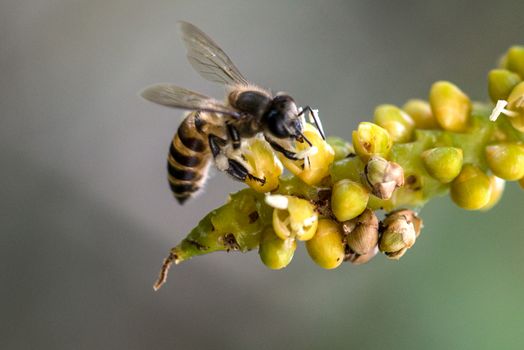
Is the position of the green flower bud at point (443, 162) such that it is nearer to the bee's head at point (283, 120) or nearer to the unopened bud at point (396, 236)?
the unopened bud at point (396, 236)

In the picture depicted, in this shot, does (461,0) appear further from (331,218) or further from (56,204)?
(331,218)

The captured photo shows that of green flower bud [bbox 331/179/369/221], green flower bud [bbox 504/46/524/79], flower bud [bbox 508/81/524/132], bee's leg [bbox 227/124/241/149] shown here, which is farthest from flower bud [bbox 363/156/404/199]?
green flower bud [bbox 504/46/524/79]

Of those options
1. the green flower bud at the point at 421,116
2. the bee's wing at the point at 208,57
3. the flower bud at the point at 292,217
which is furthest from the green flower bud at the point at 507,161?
the bee's wing at the point at 208,57

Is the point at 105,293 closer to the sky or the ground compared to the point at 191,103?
closer to the ground

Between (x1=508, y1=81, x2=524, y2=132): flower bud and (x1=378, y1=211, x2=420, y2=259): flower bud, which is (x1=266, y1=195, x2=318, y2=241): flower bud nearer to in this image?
(x1=378, y1=211, x2=420, y2=259): flower bud

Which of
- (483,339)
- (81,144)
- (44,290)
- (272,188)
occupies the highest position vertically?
(272,188)

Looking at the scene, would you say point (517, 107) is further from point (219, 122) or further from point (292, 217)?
point (219, 122)

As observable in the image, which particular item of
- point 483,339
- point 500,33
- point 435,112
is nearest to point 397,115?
point 435,112
